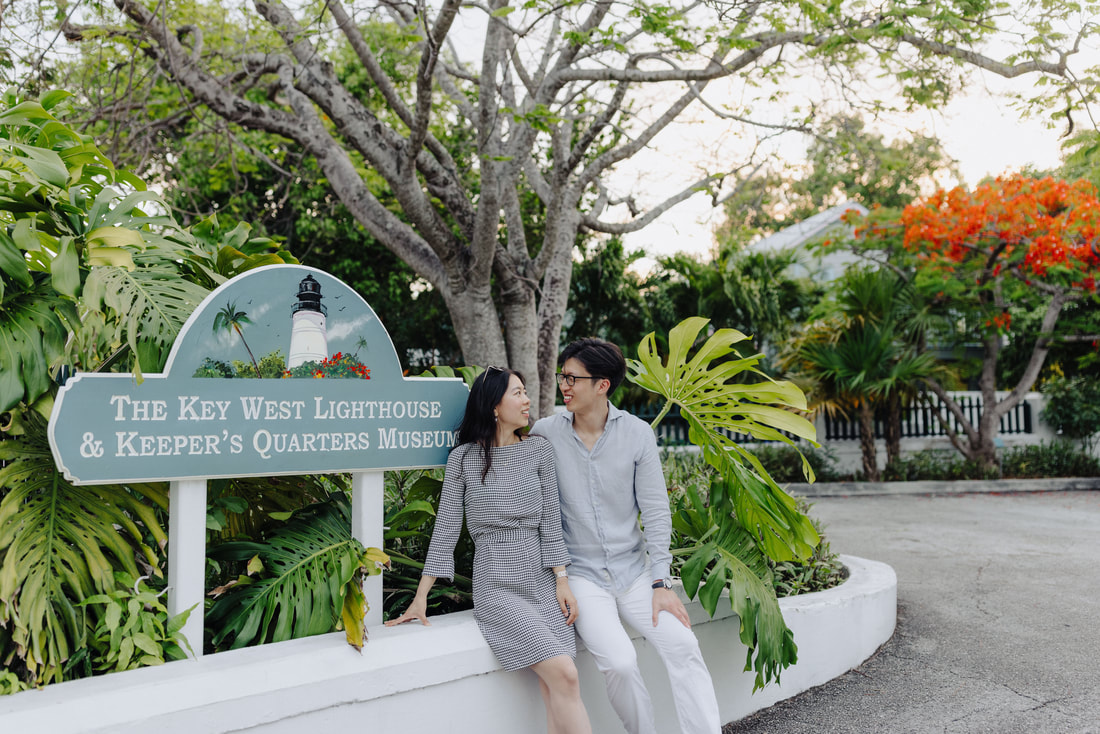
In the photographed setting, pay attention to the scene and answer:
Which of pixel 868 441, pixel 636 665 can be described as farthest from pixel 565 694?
pixel 868 441

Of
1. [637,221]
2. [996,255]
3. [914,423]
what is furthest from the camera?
[914,423]

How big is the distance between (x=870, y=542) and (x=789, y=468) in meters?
4.65

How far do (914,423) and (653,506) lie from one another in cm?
1198

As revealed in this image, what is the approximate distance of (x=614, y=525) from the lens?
3160 mm

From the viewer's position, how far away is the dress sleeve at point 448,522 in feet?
9.61

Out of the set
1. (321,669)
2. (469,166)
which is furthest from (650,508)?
(469,166)

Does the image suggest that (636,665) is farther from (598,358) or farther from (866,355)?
(866,355)

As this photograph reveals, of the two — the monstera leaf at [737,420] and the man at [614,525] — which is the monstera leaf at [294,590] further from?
the monstera leaf at [737,420]

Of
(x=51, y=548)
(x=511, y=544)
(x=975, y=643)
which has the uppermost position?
(x=51, y=548)

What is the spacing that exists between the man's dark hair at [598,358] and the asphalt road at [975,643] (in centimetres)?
173

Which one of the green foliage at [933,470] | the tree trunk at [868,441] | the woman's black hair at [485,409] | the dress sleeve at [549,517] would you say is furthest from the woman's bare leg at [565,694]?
the green foliage at [933,470]

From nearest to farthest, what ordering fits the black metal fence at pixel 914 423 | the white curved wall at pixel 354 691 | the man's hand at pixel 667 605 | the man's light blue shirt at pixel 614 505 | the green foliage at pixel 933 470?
the white curved wall at pixel 354 691
the man's hand at pixel 667 605
the man's light blue shirt at pixel 614 505
the green foliage at pixel 933 470
the black metal fence at pixel 914 423

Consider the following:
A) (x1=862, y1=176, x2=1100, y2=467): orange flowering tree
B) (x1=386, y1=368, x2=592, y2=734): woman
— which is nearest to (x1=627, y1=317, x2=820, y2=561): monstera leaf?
(x1=386, y1=368, x2=592, y2=734): woman

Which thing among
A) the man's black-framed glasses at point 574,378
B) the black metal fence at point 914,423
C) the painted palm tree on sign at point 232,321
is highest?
the painted palm tree on sign at point 232,321
